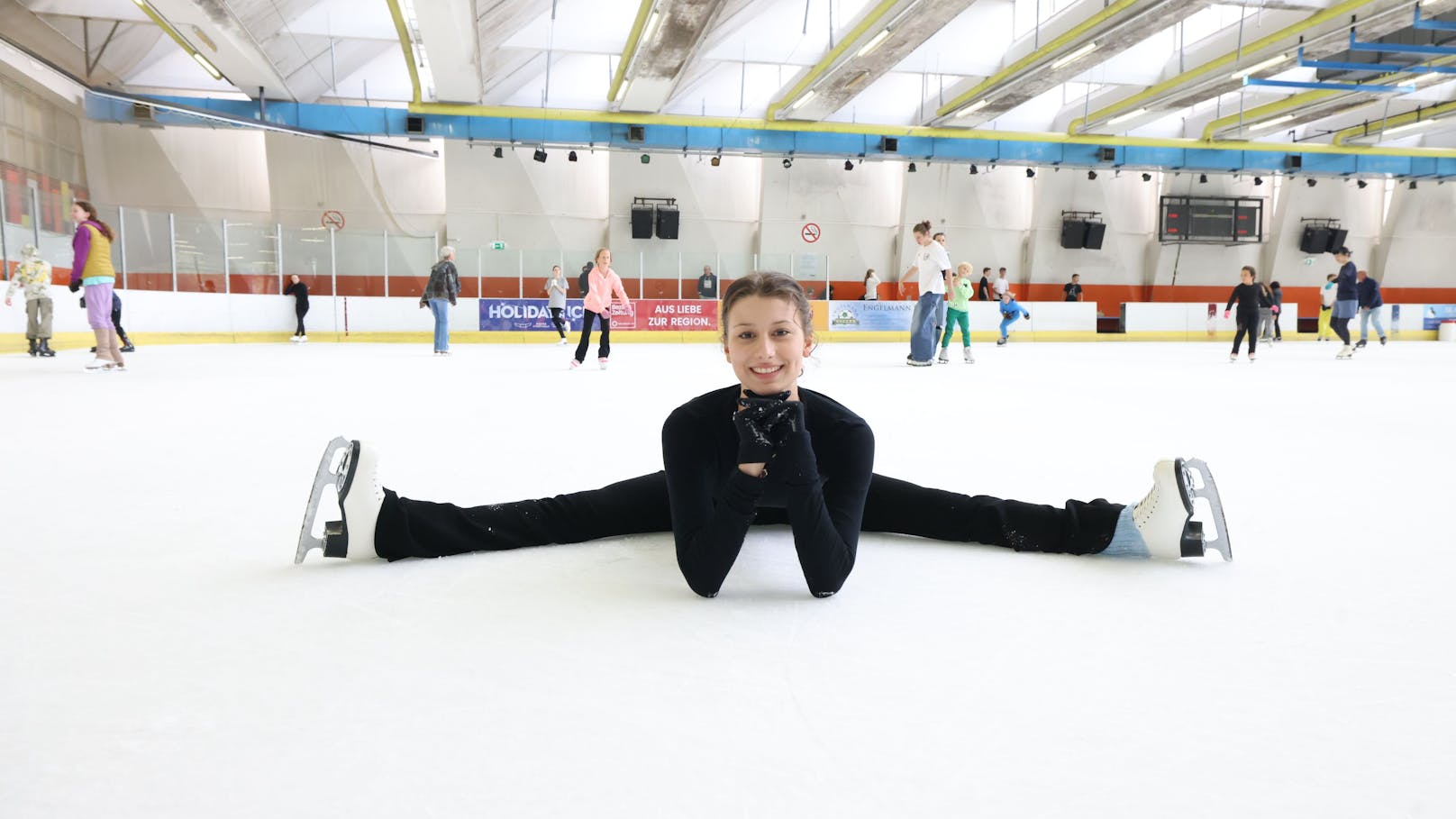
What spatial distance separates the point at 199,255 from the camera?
50.8 feet

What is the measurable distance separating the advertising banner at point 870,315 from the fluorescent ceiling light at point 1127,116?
6.10 metres

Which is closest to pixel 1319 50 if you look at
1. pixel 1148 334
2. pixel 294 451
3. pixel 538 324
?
pixel 1148 334

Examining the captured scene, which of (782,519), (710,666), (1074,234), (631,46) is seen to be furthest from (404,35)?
(1074,234)

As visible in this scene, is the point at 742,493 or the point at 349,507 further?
the point at 349,507

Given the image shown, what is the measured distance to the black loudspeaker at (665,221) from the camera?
70.3 ft

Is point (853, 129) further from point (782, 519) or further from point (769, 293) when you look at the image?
point (769, 293)

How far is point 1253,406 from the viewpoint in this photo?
5.73m

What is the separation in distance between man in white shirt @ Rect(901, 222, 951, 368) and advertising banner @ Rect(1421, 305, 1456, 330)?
20297 mm

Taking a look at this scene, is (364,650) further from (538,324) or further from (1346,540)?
(538,324)

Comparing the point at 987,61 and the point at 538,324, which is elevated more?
the point at 987,61

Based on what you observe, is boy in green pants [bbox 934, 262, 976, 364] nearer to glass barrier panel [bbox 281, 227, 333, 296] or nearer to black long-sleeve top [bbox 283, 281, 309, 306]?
black long-sleeve top [bbox 283, 281, 309, 306]

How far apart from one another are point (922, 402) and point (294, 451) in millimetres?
3879

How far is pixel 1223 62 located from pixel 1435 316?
13.7m

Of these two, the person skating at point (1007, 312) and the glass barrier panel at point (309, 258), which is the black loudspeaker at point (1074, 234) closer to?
the person skating at point (1007, 312)
